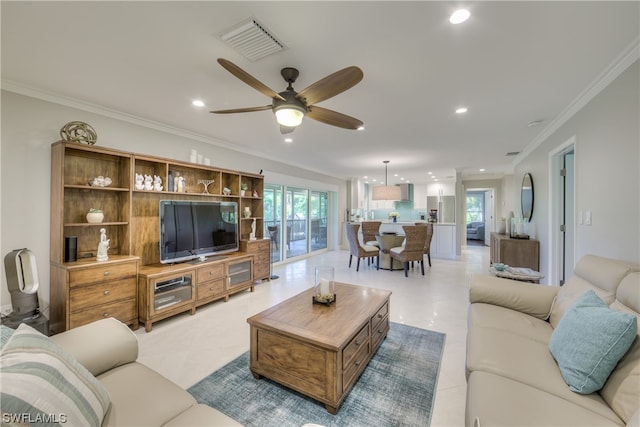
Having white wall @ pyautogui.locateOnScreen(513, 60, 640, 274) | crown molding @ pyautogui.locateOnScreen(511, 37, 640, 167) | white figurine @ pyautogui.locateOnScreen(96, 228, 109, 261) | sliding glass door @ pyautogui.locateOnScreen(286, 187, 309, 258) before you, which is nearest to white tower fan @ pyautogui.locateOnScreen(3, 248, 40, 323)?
white figurine @ pyautogui.locateOnScreen(96, 228, 109, 261)

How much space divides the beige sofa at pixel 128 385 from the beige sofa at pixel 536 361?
1.16 metres

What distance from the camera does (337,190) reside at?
331 inches

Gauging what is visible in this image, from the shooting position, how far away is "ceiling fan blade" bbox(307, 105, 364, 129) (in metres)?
2.14

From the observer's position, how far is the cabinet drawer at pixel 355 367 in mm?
1748

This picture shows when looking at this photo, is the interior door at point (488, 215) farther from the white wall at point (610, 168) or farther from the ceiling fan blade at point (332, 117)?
the ceiling fan blade at point (332, 117)

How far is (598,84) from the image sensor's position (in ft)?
7.52

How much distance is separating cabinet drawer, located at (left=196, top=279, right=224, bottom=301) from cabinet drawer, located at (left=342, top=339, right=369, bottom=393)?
7.49ft

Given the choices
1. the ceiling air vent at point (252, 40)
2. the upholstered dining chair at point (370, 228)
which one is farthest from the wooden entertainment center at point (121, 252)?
the upholstered dining chair at point (370, 228)

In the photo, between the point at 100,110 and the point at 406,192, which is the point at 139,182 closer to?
the point at 100,110

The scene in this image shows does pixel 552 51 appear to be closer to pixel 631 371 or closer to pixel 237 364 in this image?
pixel 631 371

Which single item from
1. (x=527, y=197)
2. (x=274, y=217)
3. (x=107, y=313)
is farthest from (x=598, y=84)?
(x=274, y=217)

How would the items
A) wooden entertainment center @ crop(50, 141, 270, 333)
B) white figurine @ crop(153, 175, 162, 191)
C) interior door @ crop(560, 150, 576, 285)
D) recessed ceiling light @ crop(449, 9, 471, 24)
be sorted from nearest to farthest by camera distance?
1. recessed ceiling light @ crop(449, 9, 471, 24)
2. wooden entertainment center @ crop(50, 141, 270, 333)
3. white figurine @ crop(153, 175, 162, 191)
4. interior door @ crop(560, 150, 576, 285)

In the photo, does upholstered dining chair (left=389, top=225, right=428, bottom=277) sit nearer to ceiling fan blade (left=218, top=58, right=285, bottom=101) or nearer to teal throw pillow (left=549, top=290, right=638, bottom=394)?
teal throw pillow (left=549, top=290, right=638, bottom=394)

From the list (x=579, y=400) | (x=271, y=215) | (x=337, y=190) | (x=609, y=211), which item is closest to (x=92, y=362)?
(x=579, y=400)
